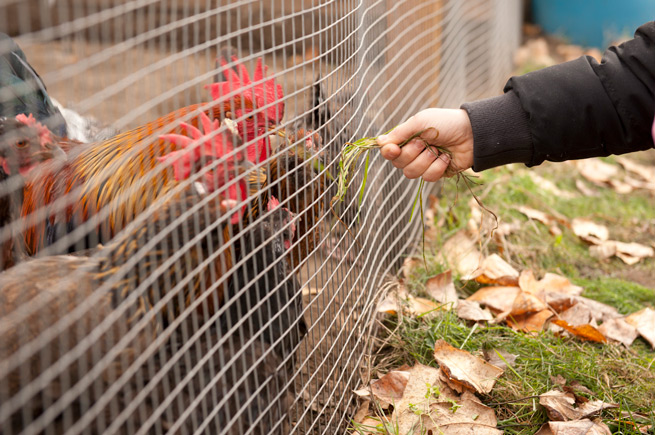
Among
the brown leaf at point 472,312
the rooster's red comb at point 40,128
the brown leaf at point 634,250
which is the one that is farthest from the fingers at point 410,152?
the brown leaf at point 634,250

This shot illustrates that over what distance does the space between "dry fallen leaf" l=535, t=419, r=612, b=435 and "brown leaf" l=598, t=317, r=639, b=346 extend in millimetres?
703

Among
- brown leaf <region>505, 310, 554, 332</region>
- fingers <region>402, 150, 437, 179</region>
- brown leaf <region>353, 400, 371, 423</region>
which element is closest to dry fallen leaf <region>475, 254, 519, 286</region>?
brown leaf <region>505, 310, 554, 332</region>

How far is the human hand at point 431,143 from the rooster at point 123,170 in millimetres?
372

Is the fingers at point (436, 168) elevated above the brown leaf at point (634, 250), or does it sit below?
above

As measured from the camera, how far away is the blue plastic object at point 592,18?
725 cm

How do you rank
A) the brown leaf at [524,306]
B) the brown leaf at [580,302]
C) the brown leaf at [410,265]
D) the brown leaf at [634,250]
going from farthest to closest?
1. the brown leaf at [634,250]
2. the brown leaf at [410,265]
3. the brown leaf at [580,302]
4. the brown leaf at [524,306]

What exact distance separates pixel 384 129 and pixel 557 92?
0.91 metres

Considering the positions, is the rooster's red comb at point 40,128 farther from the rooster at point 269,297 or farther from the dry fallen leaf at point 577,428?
the dry fallen leaf at point 577,428

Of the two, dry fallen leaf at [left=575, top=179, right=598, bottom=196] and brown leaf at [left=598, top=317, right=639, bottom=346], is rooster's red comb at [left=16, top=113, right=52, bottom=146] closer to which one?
brown leaf at [left=598, top=317, right=639, bottom=346]

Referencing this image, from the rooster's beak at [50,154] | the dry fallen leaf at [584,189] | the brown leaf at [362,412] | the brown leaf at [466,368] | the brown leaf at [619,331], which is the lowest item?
the dry fallen leaf at [584,189]

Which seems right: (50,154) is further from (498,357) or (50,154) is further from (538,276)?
(538,276)

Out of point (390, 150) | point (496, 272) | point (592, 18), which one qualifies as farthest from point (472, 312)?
point (592, 18)

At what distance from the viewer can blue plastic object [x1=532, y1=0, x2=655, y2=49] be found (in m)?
7.25

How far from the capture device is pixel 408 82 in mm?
3215
